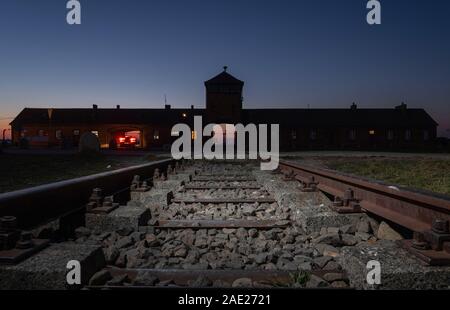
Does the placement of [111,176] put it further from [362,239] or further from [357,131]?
[357,131]

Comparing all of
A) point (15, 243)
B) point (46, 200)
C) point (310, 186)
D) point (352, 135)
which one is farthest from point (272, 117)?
point (15, 243)

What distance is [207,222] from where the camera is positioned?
362cm

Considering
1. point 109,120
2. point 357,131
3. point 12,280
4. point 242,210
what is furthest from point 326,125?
point 12,280

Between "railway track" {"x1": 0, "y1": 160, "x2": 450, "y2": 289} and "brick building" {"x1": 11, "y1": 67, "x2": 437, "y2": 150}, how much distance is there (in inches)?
1574

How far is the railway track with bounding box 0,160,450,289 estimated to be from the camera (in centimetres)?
195

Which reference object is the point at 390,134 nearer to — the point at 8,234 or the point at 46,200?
the point at 46,200

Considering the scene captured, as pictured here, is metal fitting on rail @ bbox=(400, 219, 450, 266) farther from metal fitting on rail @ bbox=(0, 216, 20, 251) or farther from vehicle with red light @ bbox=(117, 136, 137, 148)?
vehicle with red light @ bbox=(117, 136, 137, 148)

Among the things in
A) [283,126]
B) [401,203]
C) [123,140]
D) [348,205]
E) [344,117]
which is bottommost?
[348,205]

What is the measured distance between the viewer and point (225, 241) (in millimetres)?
2982

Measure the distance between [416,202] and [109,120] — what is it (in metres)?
47.3

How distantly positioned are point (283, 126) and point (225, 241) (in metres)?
43.6

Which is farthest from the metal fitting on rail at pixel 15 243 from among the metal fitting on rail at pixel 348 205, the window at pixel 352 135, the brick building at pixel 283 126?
the window at pixel 352 135

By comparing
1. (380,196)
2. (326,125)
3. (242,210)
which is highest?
(326,125)

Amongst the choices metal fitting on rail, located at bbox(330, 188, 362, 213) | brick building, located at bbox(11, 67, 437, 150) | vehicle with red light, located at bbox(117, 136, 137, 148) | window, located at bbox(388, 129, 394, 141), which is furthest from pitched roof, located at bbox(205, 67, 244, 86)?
metal fitting on rail, located at bbox(330, 188, 362, 213)
